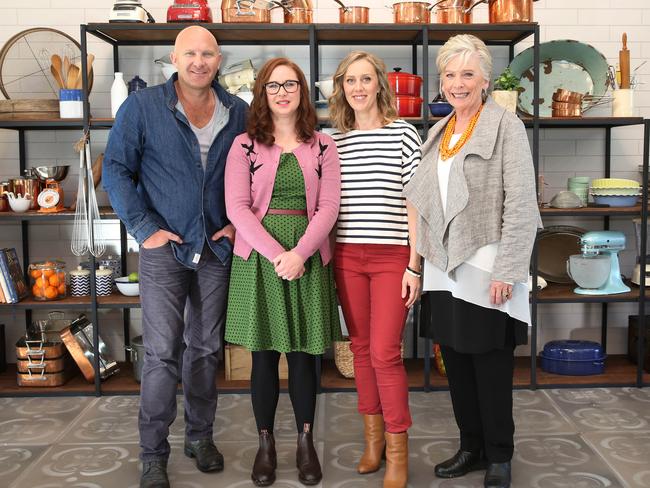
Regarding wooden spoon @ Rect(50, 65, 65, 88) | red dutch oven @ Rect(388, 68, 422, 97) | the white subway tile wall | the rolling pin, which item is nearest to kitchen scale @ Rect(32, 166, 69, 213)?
the white subway tile wall

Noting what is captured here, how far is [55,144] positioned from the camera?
4.21 meters

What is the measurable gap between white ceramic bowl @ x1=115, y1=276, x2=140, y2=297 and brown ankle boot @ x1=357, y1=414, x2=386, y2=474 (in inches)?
64.1

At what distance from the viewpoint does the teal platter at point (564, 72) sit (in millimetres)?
3992

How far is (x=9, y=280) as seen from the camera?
3.81 meters

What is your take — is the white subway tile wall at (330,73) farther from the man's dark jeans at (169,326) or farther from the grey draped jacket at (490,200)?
the grey draped jacket at (490,200)

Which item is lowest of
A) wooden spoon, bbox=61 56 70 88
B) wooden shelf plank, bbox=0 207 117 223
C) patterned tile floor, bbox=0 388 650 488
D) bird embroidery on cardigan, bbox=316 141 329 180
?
patterned tile floor, bbox=0 388 650 488

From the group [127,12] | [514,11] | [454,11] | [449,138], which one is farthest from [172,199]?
[514,11]

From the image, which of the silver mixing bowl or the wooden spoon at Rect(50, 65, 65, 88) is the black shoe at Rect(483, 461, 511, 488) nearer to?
the silver mixing bowl

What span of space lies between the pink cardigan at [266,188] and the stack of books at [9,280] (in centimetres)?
180

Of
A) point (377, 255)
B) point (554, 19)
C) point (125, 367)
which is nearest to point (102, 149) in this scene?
point (125, 367)

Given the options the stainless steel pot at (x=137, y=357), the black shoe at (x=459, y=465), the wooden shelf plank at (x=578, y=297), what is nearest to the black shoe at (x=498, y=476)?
the black shoe at (x=459, y=465)

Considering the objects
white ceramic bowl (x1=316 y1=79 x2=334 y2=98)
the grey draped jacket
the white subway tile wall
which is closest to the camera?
the grey draped jacket

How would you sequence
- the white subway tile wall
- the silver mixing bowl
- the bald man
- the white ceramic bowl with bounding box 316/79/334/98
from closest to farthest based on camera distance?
the bald man
the white ceramic bowl with bounding box 316/79/334/98
the silver mixing bowl
the white subway tile wall

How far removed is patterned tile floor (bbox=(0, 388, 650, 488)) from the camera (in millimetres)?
2793
